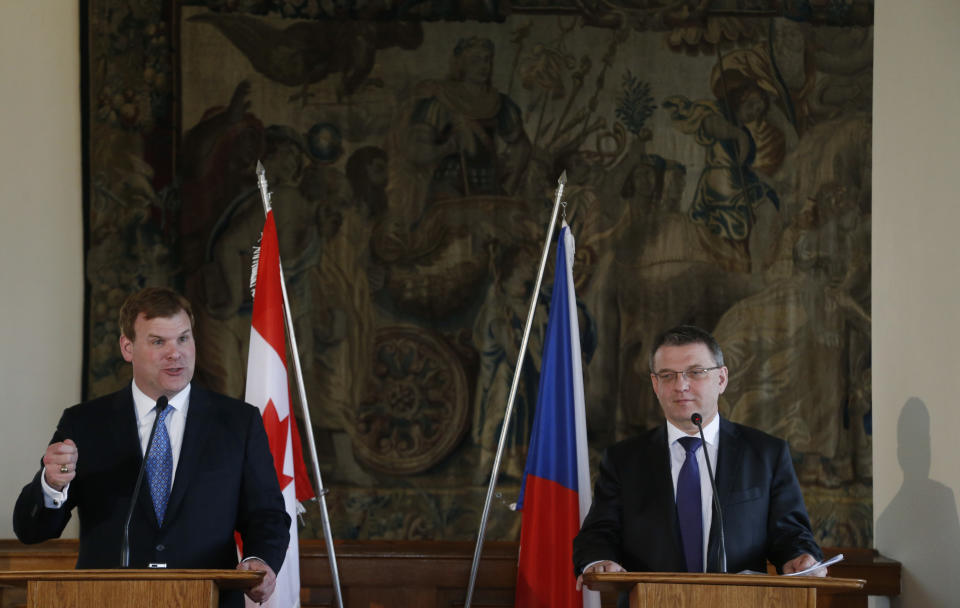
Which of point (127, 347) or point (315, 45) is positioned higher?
point (315, 45)

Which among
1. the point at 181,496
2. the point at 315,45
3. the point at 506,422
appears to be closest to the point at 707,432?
the point at 506,422

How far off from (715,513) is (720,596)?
2.20 ft

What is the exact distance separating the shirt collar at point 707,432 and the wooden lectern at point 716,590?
95cm

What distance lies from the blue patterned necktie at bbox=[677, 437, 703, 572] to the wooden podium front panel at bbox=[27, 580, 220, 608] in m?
1.71

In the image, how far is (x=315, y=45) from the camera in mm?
6348

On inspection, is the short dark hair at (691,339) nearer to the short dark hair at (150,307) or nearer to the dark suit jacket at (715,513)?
the dark suit jacket at (715,513)

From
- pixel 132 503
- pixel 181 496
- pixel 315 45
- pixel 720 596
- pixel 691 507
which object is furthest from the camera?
pixel 315 45

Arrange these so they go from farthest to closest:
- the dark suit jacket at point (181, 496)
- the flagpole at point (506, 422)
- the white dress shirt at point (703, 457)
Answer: the flagpole at point (506, 422)
the white dress shirt at point (703, 457)
the dark suit jacket at point (181, 496)

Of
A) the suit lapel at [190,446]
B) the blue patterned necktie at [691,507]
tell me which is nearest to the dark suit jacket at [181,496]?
the suit lapel at [190,446]

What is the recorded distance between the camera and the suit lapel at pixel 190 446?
3.57 m

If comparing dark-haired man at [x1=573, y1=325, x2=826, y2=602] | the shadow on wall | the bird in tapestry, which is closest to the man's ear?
dark-haired man at [x1=573, y1=325, x2=826, y2=602]

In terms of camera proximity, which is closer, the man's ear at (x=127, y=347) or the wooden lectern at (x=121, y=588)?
the wooden lectern at (x=121, y=588)

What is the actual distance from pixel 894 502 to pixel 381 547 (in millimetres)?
2704

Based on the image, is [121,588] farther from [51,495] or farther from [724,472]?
[724,472]
